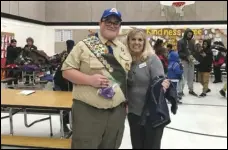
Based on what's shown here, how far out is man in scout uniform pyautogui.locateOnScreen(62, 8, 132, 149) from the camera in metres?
1.81

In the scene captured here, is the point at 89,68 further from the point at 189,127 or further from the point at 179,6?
the point at 179,6

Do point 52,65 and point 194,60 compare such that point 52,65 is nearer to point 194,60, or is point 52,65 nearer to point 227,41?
point 194,60

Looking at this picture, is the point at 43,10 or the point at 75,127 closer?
the point at 75,127

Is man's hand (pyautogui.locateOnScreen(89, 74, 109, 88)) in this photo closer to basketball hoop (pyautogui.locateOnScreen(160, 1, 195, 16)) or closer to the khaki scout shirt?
the khaki scout shirt

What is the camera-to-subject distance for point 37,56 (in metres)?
7.56

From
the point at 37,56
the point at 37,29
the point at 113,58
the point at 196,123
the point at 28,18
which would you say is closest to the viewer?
the point at 113,58

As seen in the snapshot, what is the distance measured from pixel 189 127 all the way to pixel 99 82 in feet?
10.6

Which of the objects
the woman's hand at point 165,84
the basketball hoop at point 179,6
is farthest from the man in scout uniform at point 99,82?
the basketball hoop at point 179,6

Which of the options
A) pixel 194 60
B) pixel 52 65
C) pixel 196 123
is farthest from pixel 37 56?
pixel 196 123

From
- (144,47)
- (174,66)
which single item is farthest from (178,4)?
(144,47)

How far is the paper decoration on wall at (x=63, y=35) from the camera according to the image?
13967mm

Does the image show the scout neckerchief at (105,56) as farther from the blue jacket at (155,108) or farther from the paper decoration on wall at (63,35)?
the paper decoration on wall at (63,35)

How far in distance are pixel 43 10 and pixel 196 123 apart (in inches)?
437

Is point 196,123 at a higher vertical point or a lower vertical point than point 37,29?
lower
